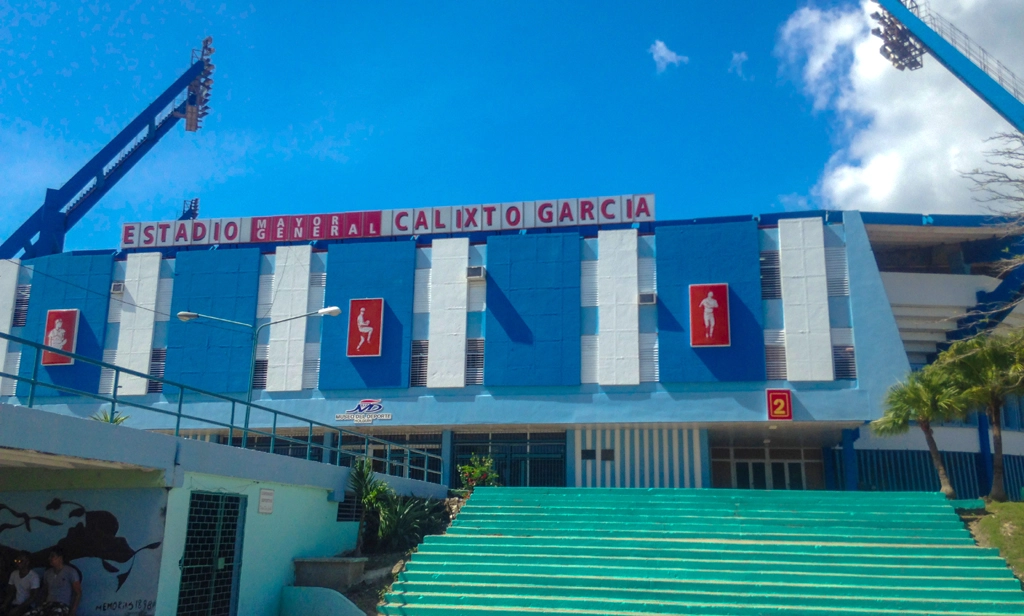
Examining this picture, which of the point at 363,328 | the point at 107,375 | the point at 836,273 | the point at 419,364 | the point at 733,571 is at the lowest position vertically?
the point at 733,571

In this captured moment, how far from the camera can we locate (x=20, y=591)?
13109mm

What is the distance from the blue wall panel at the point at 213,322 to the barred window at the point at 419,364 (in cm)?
668

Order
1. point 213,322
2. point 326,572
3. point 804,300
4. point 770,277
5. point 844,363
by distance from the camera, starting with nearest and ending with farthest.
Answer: point 326,572
point 844,363
point 804,300
point 770,277
point 213,322

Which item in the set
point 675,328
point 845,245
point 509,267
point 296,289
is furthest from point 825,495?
point 296,289

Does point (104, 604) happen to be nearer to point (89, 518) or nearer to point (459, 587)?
point (89, 518)

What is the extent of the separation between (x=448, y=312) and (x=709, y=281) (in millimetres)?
9928

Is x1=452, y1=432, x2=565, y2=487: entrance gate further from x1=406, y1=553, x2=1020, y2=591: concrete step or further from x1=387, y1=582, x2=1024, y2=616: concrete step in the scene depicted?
x1=387, y1=582, x2=1024, y2=616: concrete step

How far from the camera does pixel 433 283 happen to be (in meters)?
33.8

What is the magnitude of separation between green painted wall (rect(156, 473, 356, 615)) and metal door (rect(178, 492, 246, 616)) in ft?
0.54

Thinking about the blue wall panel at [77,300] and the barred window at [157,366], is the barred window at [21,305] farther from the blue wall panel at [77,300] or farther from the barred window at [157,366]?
the barred window at [157,366]

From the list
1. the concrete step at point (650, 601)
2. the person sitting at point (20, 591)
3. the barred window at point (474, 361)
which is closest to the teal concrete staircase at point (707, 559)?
the concrete step at point (650, 601)

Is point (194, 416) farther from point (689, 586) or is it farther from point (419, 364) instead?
point (689, 586)

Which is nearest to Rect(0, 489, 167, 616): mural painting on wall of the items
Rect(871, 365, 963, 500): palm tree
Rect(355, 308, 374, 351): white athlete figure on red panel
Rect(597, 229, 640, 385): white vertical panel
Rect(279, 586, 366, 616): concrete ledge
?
Rect(279, 586, 366, 616): concrete ledge

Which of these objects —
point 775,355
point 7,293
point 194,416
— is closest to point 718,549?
point 775,355
